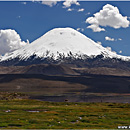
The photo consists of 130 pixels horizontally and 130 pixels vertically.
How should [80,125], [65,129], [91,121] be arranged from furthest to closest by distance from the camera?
1. [91,121]
2. [80,125]
3. [65,129]

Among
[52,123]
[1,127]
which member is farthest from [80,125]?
[1,127]

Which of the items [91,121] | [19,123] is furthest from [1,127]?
[91,121]

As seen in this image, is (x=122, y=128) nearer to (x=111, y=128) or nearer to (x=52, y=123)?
(x=111, y=128)

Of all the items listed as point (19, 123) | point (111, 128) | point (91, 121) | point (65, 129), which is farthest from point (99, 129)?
point (19, 123)

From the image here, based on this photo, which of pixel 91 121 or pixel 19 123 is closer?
pixel 19 123

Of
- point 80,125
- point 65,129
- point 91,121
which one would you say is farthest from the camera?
point 91,121

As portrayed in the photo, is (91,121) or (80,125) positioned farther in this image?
(91,121)

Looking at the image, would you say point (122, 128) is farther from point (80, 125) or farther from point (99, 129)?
point (80, 125)

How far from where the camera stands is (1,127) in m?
39.0

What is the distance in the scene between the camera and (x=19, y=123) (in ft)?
138

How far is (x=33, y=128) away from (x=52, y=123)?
6001 mm

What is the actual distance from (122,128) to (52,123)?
38.9ft

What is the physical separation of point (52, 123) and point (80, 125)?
4.89 metres

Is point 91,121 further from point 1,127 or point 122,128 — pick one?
point 1,127
